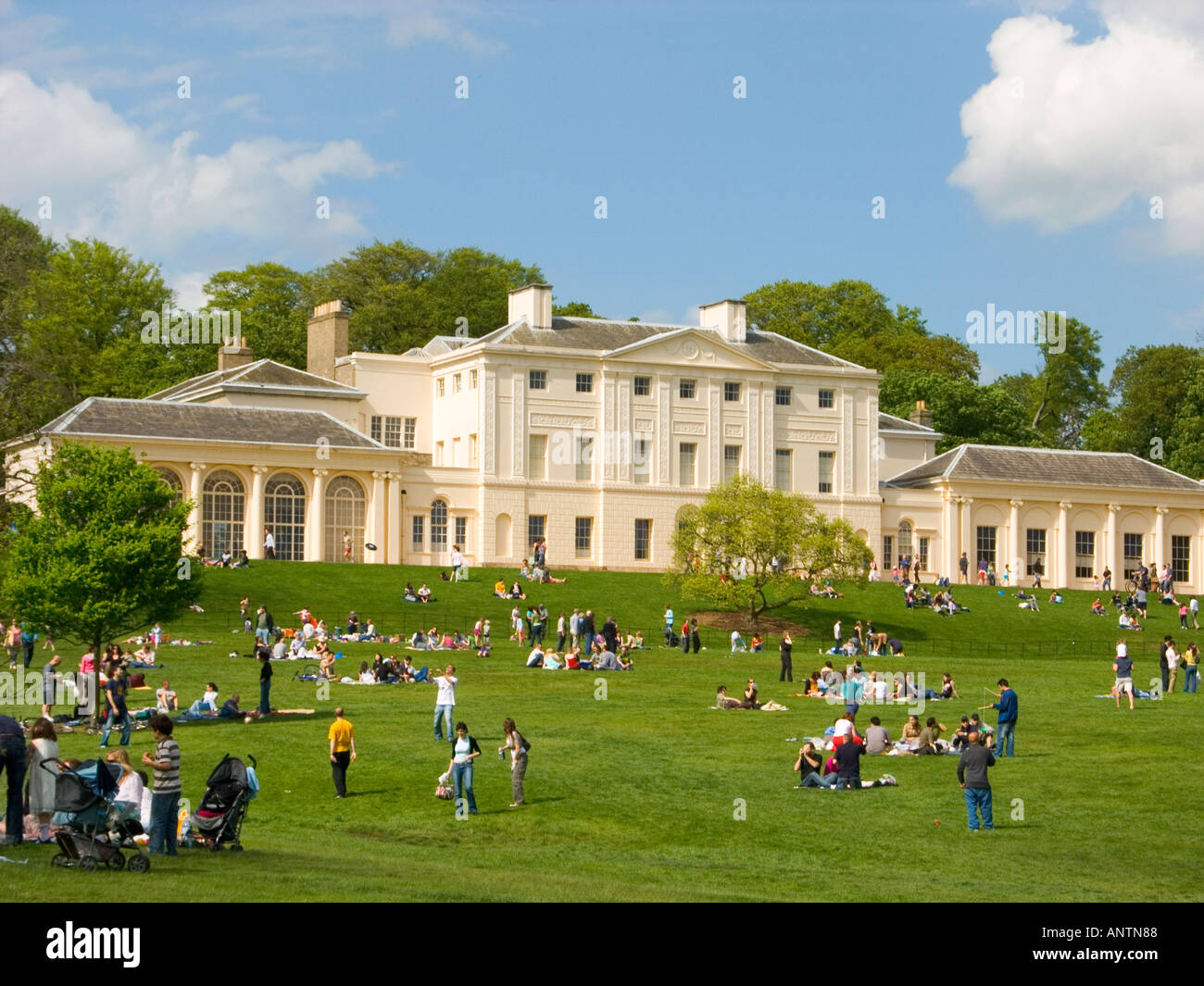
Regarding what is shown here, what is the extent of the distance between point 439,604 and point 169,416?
17472mm

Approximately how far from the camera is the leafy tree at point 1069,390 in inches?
5113

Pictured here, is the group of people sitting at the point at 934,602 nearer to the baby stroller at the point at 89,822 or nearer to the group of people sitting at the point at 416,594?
the group of people sitting at the point at 416,594

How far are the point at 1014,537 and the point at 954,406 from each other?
19.8 metres

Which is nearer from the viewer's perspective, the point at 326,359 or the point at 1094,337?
the point at 326,359

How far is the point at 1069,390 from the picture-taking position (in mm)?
131125

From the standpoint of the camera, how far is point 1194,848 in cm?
2594

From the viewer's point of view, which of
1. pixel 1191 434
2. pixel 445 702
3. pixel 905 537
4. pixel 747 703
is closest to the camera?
pixel 445 702

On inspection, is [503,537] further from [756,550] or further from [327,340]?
[756,550]

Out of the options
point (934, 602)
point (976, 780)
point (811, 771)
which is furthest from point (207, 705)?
point (934, 602)

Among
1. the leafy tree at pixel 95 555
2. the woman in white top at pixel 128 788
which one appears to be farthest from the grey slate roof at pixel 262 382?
the woman in white top at pixel 128 788

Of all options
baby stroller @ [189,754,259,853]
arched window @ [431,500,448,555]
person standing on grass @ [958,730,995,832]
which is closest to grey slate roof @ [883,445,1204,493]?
Result: arched window @ [431,500,448,555]

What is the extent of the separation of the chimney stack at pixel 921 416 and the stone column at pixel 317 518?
125 feet
